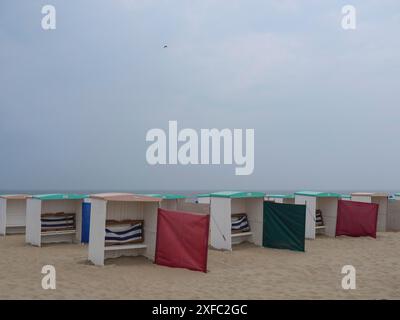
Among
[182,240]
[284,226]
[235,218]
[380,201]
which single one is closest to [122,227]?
[182,240]

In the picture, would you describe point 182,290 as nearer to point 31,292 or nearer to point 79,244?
point 31,292

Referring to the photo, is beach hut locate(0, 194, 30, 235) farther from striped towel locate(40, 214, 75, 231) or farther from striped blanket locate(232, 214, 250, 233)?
striped blanket locate(232, 214, 250, 233)

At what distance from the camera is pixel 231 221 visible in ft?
50.6

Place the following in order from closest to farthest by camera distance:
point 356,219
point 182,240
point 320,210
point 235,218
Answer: point 182,240
point 235,218
point 356,219
point 320,210

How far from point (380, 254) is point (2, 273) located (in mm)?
11454

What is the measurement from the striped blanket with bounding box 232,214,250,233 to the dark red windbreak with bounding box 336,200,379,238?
5045mm

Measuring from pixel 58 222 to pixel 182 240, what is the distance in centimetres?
653

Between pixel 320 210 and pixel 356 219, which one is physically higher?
pixel 320 210

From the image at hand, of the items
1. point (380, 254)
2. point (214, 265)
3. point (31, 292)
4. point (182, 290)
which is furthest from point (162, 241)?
point (380, 254)

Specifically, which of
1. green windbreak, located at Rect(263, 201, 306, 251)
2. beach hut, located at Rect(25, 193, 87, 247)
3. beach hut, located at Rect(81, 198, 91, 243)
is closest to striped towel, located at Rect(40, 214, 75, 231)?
beach hut, located at Rect(25, 193, 87, 247)

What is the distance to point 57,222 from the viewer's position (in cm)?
1576

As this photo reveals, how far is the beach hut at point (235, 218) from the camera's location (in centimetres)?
1477

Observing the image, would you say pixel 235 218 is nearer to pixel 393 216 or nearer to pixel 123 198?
pixel 123 198

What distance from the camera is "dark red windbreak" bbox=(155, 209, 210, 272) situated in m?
10.9
